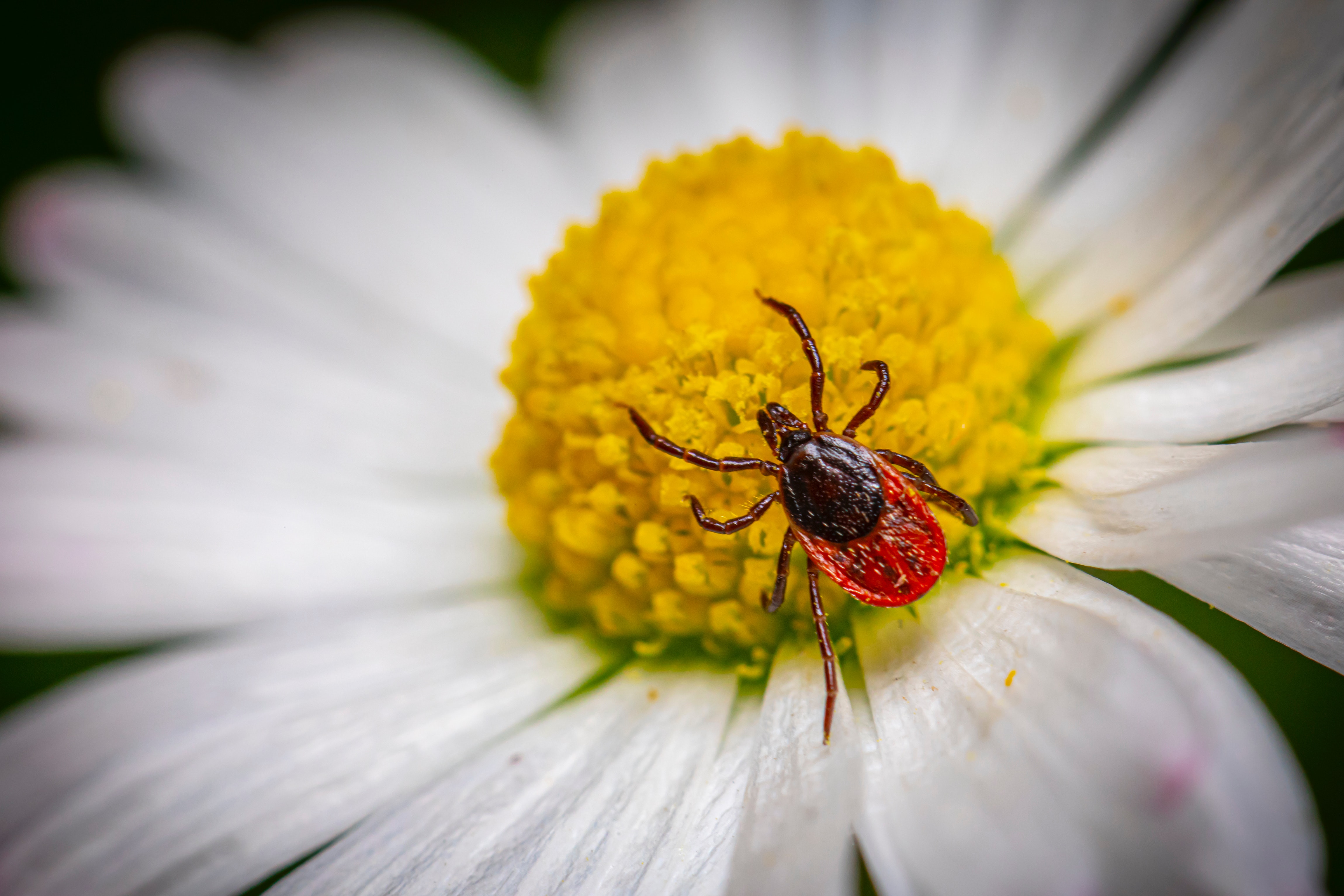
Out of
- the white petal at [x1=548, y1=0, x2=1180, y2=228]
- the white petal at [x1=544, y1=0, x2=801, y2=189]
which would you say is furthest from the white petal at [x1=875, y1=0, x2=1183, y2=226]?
the white petal at [x1=544, y1=0, x2=801, y2=189]

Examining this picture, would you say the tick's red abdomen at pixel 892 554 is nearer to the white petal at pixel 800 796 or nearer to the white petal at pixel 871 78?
the white petal at pixel 800 796

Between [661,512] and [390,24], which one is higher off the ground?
[390,24]

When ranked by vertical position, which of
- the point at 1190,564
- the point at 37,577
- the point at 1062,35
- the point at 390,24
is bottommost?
the point at 37,577

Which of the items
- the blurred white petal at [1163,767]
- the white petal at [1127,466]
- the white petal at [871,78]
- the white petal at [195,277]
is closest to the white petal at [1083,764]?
the blurred white petal at [1163,767]

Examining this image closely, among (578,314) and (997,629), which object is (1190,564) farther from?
(578,314)

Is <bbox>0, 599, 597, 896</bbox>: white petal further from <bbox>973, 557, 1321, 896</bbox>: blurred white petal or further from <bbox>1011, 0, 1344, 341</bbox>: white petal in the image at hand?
<bbox>1011, 0, 1344, 341</bbox>: white petal

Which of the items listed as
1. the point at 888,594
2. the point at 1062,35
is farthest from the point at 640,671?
the point at 1062,35

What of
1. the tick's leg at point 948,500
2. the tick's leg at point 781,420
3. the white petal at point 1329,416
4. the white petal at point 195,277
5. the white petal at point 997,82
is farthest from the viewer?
the white petal at point 195,277
